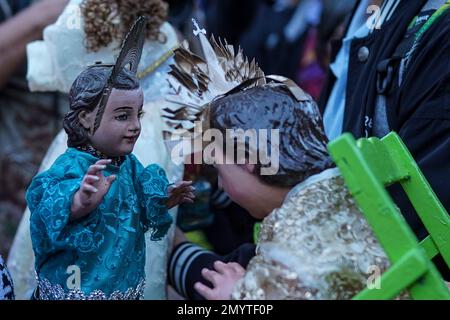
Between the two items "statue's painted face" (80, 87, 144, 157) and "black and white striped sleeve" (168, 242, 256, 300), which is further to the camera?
"black and white striped sleeve" (168, 242, 256, 300)

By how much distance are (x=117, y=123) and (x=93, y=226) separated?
0.15m

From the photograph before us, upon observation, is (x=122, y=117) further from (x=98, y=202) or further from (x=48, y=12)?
(x=48, y=12)

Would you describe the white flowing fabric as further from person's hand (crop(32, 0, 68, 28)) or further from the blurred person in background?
the blurred person in background

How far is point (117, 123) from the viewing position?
1026 millimetres

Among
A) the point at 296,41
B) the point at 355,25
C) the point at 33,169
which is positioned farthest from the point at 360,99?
the point at 296,41

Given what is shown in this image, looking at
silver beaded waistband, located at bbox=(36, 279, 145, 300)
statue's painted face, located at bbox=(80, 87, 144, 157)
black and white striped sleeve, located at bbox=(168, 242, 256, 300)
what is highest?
statue's painted face, located at bbox=(80, 87, 144, 157)

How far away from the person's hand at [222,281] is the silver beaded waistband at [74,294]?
4.9 inches

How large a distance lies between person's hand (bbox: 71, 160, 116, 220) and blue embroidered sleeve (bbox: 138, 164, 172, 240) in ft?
0.45

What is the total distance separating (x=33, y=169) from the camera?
2.16 meters

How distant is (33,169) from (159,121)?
0.77 meters

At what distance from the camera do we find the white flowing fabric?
1453 millimetres

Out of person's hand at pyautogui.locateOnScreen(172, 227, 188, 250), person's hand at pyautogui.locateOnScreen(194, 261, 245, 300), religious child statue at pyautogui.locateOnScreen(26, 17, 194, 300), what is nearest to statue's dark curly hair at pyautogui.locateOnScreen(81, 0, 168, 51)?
religious child statue at pyautogui.locateOnScreen(26, 17, 194, 300)

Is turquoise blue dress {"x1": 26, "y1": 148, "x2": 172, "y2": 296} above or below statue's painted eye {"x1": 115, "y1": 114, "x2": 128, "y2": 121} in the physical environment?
below
